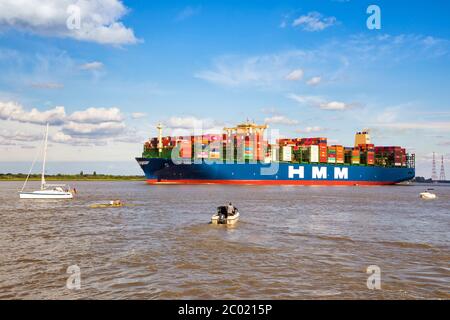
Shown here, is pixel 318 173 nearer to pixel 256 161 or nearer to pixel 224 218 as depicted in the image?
pixel 256 161

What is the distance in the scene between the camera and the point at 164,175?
92375 mm

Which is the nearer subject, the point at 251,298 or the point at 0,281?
the point at 251,298

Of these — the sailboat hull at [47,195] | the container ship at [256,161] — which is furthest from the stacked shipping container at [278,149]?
the sailboat hull at [47,195]

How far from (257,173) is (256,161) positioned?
300cm

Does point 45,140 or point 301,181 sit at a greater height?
point 45,140

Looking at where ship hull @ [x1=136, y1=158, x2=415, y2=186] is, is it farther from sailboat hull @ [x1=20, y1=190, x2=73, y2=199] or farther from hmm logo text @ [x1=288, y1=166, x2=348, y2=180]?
sailboat hull @ [x1=20, y1=190, x2=73, y2=199]

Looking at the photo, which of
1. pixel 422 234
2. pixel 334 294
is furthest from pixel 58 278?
pixel 422 234

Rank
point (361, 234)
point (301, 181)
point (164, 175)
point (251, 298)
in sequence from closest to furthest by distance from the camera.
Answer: point (251, 298) < point (361, 234) < point (164, 175) < point (301, 181)

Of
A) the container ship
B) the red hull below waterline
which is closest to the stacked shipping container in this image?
the container ship

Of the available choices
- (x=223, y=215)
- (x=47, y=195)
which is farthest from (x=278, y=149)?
(x=223, y=215)
